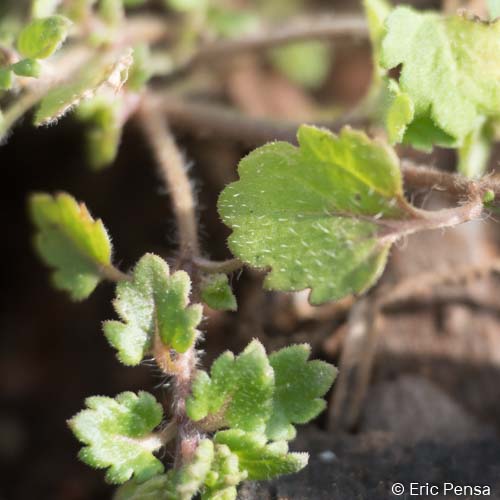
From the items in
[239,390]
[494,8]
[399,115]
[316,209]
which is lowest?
[239,390]

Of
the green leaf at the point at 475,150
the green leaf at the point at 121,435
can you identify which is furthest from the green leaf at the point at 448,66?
the green leaf at the point at 121,435

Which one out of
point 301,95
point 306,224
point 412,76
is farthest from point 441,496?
point 301,95

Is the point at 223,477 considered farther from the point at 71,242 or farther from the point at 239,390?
the point at 71,242

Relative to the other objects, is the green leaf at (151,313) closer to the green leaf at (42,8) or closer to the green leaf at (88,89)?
the green leaf at (88,89)

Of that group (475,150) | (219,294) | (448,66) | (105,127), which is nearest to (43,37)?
(105,127)

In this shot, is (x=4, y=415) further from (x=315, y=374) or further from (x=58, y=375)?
(x=315, y=374)

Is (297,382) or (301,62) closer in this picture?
(297,382)

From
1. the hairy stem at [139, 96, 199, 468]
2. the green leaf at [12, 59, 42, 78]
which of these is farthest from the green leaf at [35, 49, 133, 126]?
the hairy stem at [139, 96, 199, 468]

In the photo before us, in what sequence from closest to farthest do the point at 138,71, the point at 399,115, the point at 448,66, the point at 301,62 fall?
the point at 399,115
the point at 448,66
the point at 138,71
the point at 301,62
